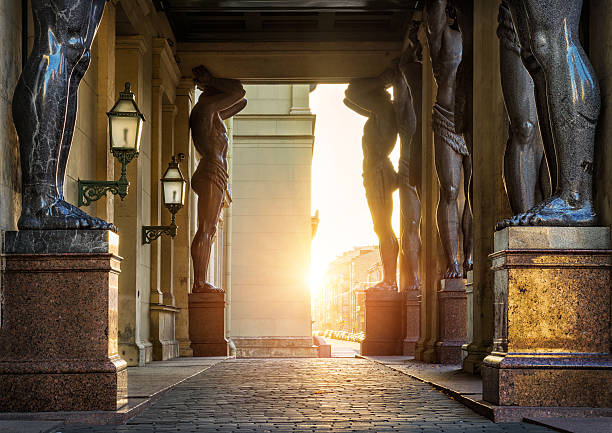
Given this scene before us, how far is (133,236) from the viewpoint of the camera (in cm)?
1448

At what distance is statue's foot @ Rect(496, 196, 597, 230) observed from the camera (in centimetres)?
651

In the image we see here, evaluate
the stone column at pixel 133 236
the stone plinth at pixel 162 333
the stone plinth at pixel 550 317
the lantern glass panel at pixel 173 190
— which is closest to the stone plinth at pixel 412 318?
the stone plinth at pixel 162 333

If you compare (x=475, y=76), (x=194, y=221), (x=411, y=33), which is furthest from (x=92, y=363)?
(x=194, y=221)

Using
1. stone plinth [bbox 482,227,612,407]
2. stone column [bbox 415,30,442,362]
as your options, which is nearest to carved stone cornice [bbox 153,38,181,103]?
stone column [bbox 415,30,442,362]

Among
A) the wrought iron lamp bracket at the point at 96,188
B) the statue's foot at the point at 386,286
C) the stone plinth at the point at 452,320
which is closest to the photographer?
the wrought iron lamp bracket at the point at 96,188

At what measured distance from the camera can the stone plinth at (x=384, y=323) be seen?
1756 cm

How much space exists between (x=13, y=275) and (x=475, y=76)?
5.87 metres

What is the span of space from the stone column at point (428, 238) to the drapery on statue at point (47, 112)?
7.78 meters

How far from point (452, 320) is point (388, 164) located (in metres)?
5.70

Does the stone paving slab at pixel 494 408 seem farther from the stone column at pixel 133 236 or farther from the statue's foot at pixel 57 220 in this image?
the stone column at pixel 133 236

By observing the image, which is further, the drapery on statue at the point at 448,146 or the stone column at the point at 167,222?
the stone column at the point at 167,222

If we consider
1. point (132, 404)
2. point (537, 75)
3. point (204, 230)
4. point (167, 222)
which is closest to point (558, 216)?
point (537, 75)

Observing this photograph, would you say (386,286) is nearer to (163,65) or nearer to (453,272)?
(453,272)

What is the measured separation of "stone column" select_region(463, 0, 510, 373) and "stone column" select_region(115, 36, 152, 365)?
18.3 ft
